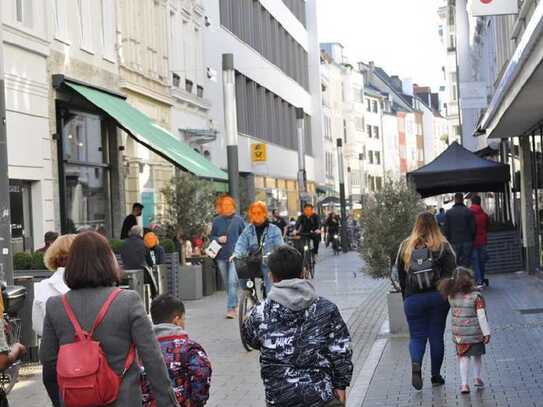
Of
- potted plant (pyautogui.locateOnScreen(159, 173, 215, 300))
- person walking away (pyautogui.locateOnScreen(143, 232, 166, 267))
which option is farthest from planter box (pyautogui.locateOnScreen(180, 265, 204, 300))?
person walking away (pyautogui.locateOnScreen(143, 232, 166, 267))

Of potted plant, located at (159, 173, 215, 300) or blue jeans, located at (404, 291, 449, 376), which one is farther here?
potted plant, located at (159, 173, 215, 300)

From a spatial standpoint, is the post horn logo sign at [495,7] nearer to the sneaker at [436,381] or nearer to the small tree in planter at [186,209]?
the small tree in planter at [186,209]

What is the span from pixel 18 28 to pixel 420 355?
482 inches

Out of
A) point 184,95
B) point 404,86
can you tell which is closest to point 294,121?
point 184,95

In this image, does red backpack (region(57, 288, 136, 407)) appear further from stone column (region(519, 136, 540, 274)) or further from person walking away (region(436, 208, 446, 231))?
stone column (region(519, 136, 540, 274))

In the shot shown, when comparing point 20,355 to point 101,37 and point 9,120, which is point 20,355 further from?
point 101,37

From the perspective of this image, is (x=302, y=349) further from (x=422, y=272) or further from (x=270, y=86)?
(x=270, y=86)

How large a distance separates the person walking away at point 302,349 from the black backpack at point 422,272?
168 inches

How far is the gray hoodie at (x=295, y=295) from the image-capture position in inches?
235

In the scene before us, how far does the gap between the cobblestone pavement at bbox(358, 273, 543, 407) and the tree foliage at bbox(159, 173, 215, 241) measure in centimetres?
859

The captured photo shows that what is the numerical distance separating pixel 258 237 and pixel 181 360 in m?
8.87

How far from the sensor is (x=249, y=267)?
1438 centimetres

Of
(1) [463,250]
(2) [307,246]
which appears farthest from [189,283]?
(2) [307,246]

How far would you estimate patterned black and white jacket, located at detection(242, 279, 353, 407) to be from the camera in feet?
19.4
